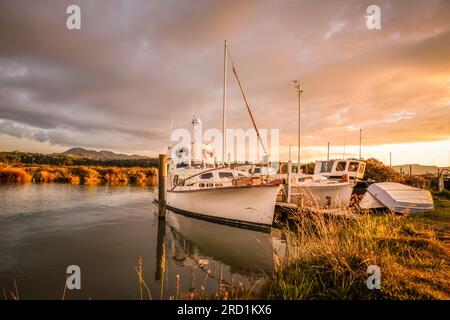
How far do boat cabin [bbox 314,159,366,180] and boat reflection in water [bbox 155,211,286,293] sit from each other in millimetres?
9976

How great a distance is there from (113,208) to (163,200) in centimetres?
555

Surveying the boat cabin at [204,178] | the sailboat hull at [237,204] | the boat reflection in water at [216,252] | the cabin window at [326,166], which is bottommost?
the boat reflection in water at [216,252]

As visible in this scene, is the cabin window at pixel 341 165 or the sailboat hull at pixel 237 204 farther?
the cabin window at pixel 341 165

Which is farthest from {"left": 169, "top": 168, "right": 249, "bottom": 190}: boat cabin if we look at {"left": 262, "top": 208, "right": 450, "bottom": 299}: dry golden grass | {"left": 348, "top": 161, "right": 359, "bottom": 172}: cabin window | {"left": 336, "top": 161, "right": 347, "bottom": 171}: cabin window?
{"left": 262, "top": 208, "right": 450, "bottom": 299}: dry golden grass

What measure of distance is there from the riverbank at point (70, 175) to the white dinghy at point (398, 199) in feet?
124

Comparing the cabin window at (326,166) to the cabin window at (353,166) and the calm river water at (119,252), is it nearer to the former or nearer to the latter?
the cabin window at (353,166)

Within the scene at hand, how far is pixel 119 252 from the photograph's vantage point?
995cm

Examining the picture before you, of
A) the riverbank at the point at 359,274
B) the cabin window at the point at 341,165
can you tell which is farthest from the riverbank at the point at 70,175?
the riverbank at the point at 359,274

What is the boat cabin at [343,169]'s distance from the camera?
20688mm

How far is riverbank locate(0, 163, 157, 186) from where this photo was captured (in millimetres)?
34625

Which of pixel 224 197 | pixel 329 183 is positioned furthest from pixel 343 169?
pixel 224 197

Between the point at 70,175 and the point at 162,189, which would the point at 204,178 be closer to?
the point at 162,189
